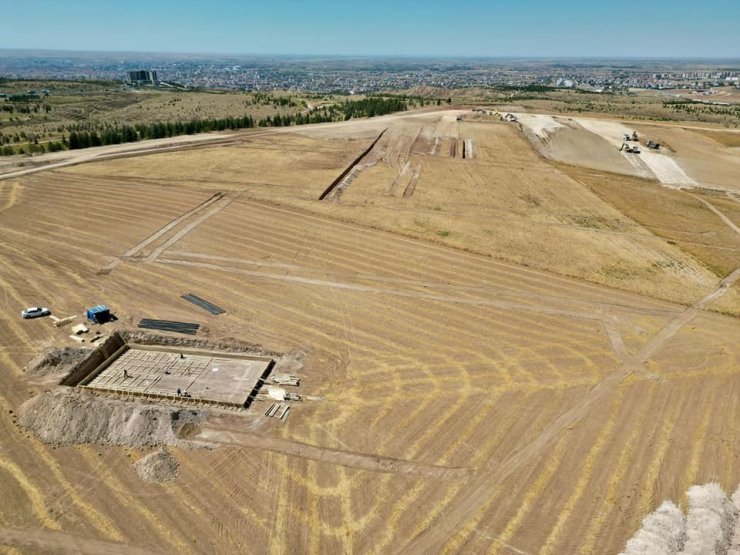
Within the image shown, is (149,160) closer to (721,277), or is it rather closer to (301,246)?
(301,246)

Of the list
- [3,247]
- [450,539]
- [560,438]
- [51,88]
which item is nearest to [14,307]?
[3,247]

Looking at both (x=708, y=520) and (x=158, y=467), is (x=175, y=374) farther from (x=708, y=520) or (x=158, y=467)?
(x=708, y=520)

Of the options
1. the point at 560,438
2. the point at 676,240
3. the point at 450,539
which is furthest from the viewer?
the point at 676,240

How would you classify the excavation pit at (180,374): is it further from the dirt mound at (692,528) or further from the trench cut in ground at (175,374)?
the dirt mound at (692,528)

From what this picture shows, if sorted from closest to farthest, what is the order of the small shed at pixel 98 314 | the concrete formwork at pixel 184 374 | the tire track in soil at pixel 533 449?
the tire track in soil at pixel 533 449 → the concrete formwork at pixel 184 374 → the small shed at pixel 98 314

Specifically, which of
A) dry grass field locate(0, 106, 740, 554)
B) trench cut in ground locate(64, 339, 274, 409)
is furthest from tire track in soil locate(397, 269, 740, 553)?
trench cut in ground locate(64, 339, 274, 409)

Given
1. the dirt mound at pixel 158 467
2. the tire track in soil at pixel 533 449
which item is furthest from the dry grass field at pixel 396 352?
the dirt mound at pixel 158 467

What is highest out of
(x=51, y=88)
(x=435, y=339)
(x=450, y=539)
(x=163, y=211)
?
(x=51, y=88)
